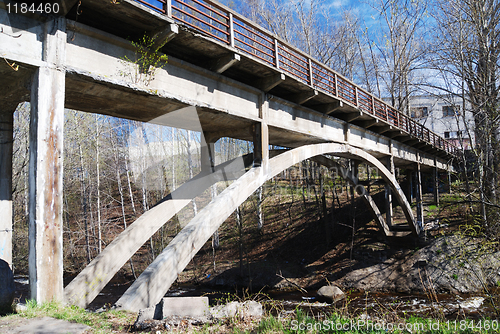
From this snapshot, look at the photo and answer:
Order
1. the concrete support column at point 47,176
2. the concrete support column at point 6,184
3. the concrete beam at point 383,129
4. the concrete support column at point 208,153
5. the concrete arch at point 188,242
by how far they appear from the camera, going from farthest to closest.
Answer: the concrete beam at point 383,129
the concrete support column at point 208,153
the concrete support column at point 6,184
the concrete arch at point 188,242
the concrete support column at point 47,176

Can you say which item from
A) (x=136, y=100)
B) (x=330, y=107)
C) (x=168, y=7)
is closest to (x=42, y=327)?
(x=136, y=100)

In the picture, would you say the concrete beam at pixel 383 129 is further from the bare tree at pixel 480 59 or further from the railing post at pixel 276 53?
the railing post at pixel 276 53

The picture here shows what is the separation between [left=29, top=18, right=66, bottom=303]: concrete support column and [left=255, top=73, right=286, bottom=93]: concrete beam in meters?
4.94

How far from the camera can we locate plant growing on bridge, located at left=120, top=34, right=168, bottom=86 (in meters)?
6.00

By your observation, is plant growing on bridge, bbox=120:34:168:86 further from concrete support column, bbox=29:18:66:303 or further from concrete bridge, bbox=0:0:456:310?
concrete support column, bbox=29:18:66:303

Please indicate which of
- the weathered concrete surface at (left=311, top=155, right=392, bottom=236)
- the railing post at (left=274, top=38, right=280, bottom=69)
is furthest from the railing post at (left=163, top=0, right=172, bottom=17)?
the weathered concrete surface at (left=311, top=155, right=392, bottom=236)

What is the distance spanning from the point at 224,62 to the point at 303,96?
3.48m

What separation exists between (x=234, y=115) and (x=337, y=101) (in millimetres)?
4608

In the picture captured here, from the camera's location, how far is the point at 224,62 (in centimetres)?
719

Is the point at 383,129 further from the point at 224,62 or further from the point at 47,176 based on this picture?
the point at 47,176

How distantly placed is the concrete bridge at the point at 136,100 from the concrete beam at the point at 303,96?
3 cm

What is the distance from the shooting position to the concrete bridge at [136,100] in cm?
453

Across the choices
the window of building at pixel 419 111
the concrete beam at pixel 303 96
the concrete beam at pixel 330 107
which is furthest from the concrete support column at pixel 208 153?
the window of building at pixel 419 111

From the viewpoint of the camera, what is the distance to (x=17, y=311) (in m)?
4.19
